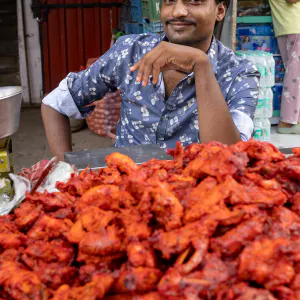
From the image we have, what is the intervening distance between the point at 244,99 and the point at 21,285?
5.57 feet

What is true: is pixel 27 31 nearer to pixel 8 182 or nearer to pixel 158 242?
pixel 8 182

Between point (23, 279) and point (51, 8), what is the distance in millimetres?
6099

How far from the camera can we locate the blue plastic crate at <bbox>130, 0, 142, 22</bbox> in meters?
5.35

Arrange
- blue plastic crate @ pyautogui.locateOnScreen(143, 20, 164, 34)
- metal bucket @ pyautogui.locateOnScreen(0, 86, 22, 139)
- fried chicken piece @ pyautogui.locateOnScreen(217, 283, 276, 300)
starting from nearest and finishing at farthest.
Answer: fried chicken piece @ pyautogui.locateOnScreen(217, 283, 276, 300), metal bucket @ pyautogui.locateOnScreen(0, 86, 22, 139), blue plastic crate @ pyautogui.locateOnScreen(143, 20, 164, 34)

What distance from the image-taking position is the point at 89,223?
3.48 feet

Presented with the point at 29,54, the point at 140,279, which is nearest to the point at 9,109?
the point at 140,279

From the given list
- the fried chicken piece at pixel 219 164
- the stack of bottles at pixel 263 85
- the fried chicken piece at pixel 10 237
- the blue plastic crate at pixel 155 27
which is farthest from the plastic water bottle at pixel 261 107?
the fried chicken piece at pixel 10 237

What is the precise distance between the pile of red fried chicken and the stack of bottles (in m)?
3.68

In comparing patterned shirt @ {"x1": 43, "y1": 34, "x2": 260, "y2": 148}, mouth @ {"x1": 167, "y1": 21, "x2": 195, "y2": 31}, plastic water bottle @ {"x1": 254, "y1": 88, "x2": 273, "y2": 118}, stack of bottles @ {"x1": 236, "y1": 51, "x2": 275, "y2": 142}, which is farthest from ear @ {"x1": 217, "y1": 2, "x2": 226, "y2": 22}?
plastic water bottle @ {"x1": 254, "y1": 88, "x2": 273, "y2": 118}

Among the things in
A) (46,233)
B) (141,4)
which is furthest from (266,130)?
(46,233)

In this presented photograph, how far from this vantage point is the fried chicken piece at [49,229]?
43.8 inches

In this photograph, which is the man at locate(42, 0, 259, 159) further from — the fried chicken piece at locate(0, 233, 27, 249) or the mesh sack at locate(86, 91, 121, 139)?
the mesh sack at locate(86, 91, 121, 139)

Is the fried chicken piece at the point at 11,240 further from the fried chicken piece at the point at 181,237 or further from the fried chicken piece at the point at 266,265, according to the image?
the fried chicken piece at the point at 266,265

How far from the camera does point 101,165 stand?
173cm
